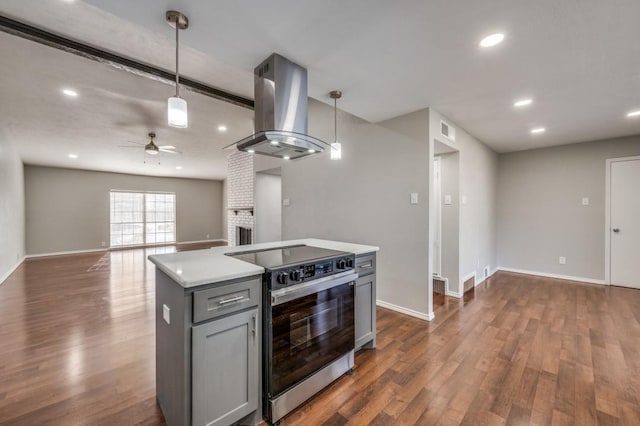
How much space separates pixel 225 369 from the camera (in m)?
1.42

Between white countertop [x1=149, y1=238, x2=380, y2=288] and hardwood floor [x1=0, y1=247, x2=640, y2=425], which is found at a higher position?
white countertop [x1=149, y1=238, x2=380, y2=288]

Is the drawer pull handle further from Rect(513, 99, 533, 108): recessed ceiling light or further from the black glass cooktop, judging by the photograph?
Rect(513, 99, 533, 108): recessed ceiling light

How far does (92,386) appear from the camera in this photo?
1.91 m

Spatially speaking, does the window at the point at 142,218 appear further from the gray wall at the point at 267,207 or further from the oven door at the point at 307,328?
the oven door at the point at 307,328

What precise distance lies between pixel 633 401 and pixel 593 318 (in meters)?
1.72

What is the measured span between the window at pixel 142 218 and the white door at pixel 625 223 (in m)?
11.8

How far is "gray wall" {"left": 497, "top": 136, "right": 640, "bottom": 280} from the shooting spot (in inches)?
175

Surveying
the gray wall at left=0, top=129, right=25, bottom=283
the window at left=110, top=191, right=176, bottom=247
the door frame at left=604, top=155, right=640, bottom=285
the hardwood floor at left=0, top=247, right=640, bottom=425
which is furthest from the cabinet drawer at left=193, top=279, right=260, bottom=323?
the window at left=110, top=191, right=176, bottom=247

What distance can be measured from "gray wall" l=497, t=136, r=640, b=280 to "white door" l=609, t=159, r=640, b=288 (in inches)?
5.3

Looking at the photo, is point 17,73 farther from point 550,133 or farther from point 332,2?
point 550,133

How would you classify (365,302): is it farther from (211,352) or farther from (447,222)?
(447,222)

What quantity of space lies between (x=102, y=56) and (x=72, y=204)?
802 centimetres

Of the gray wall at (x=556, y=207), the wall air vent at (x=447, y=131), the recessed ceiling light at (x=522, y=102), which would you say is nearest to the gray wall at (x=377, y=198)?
the wall air vent at (x=447, y=131)

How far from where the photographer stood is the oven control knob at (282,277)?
1.60m
